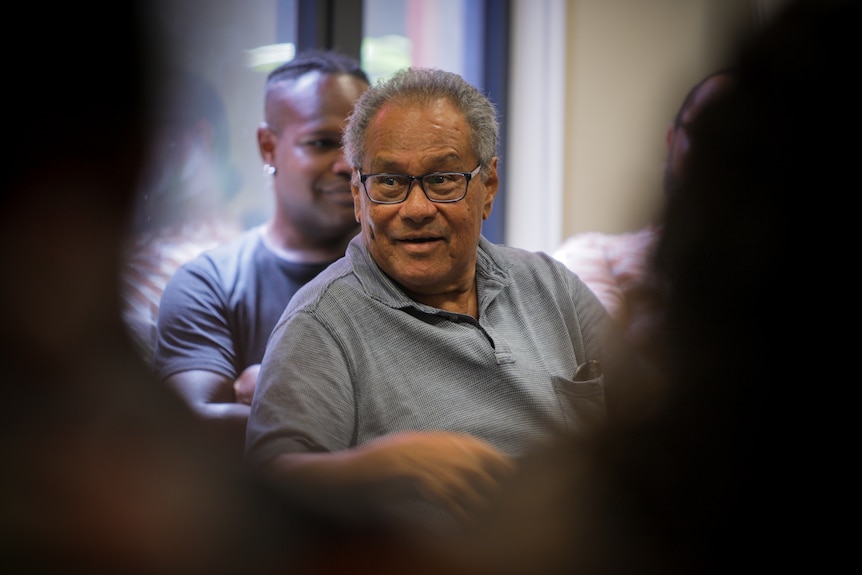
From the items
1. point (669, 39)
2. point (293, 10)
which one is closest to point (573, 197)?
point (669, 39)

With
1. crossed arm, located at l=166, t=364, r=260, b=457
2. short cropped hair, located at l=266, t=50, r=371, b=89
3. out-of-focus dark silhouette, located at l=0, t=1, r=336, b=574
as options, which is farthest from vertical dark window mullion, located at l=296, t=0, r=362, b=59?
out-of-focus dark silhouette, located at l=0, t=1, r=336, b=574

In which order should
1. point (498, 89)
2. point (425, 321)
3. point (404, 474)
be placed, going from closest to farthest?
point (404, 474), point (425, 321), point (498, 89)

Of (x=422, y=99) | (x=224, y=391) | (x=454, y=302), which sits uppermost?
(x=422, y=99)

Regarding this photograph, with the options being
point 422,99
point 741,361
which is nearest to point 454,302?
point 422,99

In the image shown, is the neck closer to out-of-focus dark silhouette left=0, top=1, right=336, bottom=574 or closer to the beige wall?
the beige wall

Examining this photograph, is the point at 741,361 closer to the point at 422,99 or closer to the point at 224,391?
the point at 422,99

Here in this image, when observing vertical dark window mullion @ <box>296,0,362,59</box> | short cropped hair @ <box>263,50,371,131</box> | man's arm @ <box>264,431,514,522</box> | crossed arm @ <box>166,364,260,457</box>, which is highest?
vertical dark window mullion @ <box>296,0,362,59</box>

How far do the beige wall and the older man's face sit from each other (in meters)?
0.44

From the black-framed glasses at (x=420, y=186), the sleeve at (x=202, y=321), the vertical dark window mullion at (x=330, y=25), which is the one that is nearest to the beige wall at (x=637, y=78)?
the black-framed glasses at (x=420, y=186)

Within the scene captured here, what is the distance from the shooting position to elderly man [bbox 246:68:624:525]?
2.71 ft

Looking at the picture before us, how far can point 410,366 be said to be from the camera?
0.88 m

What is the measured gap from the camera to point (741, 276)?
0.97ft

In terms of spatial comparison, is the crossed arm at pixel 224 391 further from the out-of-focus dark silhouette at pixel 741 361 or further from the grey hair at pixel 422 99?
the out-of-focus dark silhouette at pixel 741 361

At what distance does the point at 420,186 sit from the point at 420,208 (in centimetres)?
2
